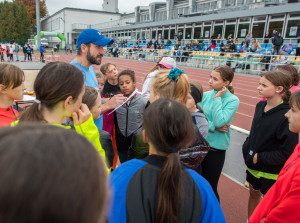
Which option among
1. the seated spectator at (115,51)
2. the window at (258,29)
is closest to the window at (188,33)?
the window at (258,29)

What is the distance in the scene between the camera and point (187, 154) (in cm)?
165

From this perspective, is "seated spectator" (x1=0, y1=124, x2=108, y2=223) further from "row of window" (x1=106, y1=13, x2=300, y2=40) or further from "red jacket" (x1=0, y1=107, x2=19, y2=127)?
"row of window" (x1=106, y1=13, x2=300, y2=40)

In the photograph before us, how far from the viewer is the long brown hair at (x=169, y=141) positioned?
3.73 feet

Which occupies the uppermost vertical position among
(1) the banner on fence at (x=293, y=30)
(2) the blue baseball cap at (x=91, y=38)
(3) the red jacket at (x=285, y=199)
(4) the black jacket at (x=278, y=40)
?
(1) the banner on fence at (x=293, y=30)

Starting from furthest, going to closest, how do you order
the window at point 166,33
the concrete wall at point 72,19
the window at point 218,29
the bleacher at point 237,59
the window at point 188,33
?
the concrete wall at point 72,19 → the window at point 166,33 → the window at point 188,33 → the window at point 218,29 → the bleacher at point 237,59

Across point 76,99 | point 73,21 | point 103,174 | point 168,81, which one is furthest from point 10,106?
point 73,21

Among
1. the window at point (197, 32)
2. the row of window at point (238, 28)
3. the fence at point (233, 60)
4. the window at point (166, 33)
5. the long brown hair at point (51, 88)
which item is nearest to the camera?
the long brown hair at point (51, 88)

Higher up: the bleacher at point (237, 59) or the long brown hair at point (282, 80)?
the bleacher at point (237, 59)

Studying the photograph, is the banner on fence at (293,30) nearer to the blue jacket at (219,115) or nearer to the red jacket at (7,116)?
the blue jacket at (219,115)

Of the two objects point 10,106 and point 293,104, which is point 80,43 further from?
point 293,104

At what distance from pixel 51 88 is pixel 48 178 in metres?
1.06

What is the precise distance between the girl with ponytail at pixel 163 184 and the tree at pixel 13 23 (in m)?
55.4

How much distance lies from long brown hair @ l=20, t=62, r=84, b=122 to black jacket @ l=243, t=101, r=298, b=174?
6.46 ft

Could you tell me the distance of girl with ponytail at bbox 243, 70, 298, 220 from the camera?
224 centimetres
